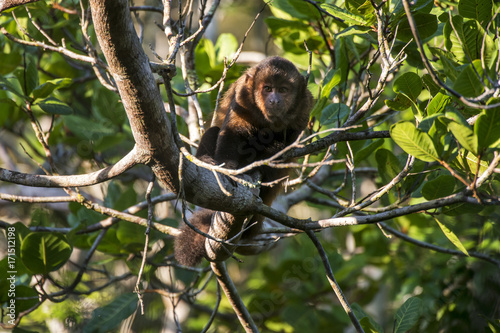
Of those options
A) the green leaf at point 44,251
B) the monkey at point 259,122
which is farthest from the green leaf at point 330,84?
the green leaf at point 44,251

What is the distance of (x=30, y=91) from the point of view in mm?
3670

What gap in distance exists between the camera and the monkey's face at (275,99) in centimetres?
368

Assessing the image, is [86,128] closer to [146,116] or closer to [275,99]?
[275,99]

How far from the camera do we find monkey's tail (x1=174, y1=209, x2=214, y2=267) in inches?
126

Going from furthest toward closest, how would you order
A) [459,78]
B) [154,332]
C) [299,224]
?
[154,332] < [299,224] < [459,78]

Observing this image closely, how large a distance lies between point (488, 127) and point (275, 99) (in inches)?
73.5

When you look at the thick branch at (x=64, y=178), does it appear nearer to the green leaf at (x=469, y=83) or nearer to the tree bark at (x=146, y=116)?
the tree bark at (x=146, y=116)

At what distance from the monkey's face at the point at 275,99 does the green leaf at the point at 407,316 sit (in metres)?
1.61

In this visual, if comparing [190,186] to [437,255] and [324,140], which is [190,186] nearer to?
[324,140]

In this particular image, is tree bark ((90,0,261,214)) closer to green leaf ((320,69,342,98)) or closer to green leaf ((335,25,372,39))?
green leaf ((320,69,342,98))

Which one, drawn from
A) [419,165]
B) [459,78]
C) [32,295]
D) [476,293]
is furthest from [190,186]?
[476,293]

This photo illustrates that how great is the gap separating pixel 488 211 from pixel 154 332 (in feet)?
12.2

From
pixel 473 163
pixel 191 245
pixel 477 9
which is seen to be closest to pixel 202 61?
pixel 191 245

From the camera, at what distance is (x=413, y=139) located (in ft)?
7.10
